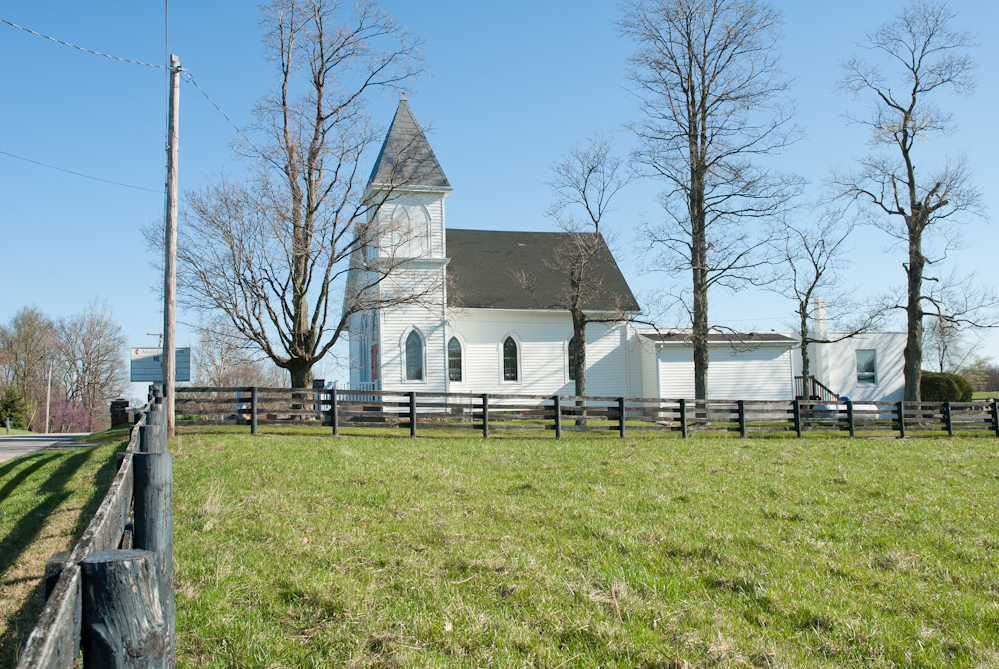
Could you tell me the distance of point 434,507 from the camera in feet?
28.6

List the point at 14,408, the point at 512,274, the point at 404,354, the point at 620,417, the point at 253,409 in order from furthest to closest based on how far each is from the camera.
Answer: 1. the point at 14,408
2. the point at 512,274
3. the point at 404,354
4. the point at 620,417
5. the point at 253,409

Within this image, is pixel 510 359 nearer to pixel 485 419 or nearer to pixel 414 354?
pixel 414 354

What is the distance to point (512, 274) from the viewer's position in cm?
3297

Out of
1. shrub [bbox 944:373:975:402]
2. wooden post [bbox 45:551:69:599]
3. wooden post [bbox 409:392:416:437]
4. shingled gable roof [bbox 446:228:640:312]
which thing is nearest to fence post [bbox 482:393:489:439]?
wooden post [bbox 409:392:416:437]

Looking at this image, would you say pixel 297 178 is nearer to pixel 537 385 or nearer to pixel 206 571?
pixel 537 385

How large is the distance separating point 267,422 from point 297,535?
12258 millimetres

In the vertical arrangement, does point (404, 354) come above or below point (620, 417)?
above

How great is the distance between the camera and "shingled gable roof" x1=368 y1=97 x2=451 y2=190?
93.6 ft

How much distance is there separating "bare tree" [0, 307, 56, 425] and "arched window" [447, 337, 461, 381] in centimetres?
4128

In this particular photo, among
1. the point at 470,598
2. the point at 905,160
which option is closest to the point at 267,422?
the point at 470,598

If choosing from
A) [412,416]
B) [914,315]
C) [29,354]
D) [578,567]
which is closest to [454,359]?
[412,416]

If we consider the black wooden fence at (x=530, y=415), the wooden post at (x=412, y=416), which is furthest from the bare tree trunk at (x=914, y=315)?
the wooden post at (x=412, y=416)

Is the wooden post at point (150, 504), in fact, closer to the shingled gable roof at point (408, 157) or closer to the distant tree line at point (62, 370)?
the shingled gable roof at point (408, 157)

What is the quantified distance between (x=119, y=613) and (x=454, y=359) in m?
28.2
